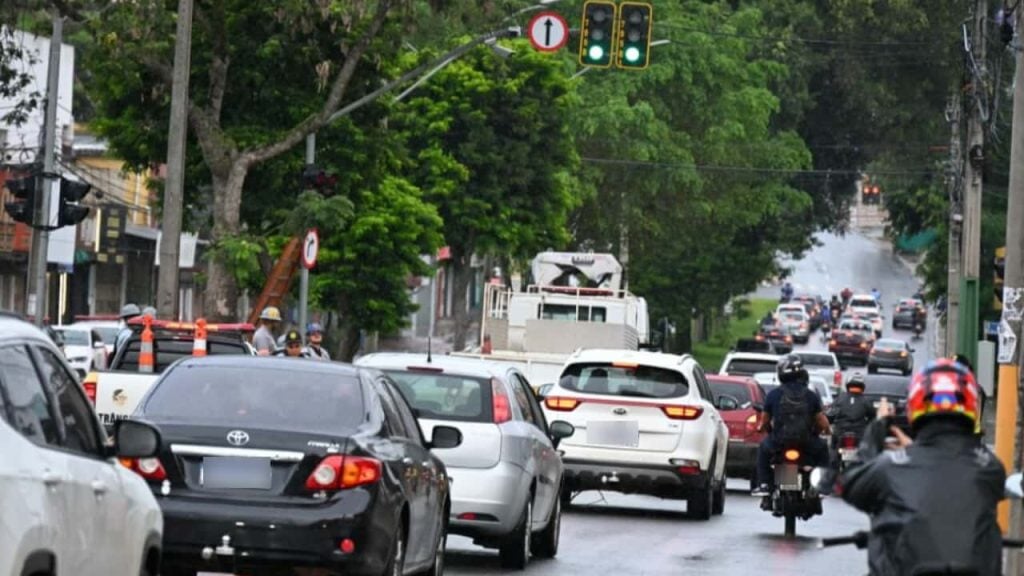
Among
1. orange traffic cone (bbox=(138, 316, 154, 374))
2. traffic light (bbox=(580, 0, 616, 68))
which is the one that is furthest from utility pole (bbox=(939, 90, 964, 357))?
orange traffic cone (bbox=(138, 316, 154, 374))

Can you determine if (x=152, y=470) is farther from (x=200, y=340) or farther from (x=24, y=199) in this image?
(x=24, y=199)

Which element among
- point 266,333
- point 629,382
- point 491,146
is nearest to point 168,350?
point 266,333

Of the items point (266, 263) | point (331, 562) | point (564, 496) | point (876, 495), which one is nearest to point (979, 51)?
point (266, 263)

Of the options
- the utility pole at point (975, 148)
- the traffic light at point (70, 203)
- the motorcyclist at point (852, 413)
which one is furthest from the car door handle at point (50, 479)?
the utility pole at point (975, 148)

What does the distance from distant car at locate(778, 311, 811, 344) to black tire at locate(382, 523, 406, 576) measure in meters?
87.3

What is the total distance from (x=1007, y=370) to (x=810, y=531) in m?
3.37

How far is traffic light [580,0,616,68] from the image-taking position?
97.8 ft

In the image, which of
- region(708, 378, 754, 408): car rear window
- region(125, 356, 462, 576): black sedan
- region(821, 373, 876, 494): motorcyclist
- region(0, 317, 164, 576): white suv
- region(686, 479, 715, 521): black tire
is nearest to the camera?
region(0, 317, 164, 576): white suv

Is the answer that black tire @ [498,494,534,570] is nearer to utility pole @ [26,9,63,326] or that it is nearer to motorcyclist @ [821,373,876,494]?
motorcyclist @ [821,373,876,494]

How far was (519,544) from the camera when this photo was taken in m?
16.9

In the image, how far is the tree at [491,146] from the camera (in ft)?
178

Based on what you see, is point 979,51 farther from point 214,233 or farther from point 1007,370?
point 1007,370

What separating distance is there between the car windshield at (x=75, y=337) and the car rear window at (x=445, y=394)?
29958 millimetres

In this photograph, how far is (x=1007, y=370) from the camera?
68.7 feet
